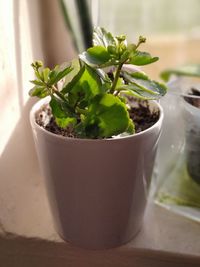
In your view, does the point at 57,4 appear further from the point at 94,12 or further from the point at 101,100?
the point at 101,100

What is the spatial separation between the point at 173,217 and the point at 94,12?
0.27m

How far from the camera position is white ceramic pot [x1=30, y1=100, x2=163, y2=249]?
35 centimetres

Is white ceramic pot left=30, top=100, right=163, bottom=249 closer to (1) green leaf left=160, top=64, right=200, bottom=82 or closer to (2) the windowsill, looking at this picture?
(2) the windowsill

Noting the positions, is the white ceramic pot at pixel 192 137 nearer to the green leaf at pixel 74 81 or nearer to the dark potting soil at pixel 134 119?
the dark potting soil at pixel 134 119

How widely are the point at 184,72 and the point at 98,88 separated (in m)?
0.22

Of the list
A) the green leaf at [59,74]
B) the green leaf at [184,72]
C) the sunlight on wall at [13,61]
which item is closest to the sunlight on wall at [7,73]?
the sunlight on wall at [13,61]

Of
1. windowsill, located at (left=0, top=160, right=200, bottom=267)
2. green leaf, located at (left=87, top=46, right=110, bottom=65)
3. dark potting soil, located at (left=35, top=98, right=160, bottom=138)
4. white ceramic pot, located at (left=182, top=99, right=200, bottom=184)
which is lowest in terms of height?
windowsill, located at (left=0, top=160, right=200, bottom=267)

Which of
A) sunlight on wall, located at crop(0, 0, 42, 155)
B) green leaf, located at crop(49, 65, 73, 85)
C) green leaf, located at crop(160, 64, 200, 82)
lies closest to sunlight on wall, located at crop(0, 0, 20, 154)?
sunlight on wall, located at crop(0, 0, 42, 155)

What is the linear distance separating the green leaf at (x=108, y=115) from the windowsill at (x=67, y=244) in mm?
140

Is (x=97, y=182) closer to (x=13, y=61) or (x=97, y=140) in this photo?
(x=97, y=140)

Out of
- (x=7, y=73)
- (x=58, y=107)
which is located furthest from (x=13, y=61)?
(x=58, y=107)

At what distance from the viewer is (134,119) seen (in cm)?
42

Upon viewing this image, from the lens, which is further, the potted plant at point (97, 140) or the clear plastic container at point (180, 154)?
the clear plastic container at point (180, 154)

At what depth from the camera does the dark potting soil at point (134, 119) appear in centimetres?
39
